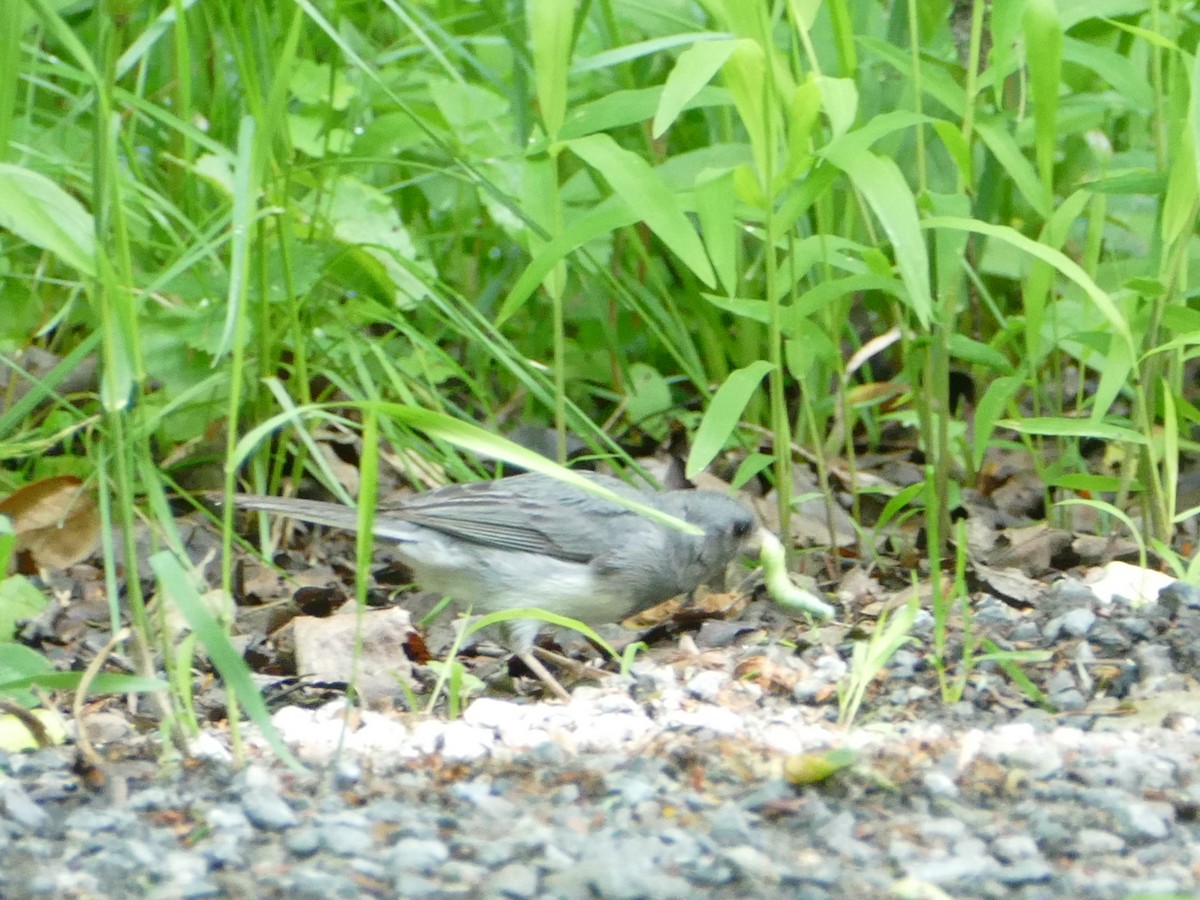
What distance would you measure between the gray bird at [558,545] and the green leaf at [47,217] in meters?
1.60

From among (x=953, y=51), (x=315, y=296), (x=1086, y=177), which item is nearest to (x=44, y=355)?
(x=315, y=296)

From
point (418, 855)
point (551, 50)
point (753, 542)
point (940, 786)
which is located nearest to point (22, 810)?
point (418, 855)

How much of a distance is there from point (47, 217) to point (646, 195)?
1.25 m

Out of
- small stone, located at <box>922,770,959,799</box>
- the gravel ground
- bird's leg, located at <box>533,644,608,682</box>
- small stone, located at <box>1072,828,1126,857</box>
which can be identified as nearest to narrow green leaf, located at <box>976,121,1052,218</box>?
the gravel ground

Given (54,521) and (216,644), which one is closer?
(216,644)

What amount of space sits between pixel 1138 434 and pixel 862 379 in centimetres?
195

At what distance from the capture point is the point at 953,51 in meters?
4.19

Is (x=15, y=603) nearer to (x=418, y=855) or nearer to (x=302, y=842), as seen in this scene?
(x=302, y=842)

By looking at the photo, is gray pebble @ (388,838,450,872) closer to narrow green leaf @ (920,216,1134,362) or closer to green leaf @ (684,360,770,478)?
green leaf @ (684,360,770,478)

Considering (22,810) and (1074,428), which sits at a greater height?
(1074,428)

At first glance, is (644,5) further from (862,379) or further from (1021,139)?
(862,379)

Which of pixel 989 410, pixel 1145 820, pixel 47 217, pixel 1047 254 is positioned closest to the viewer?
pixel 1145 820

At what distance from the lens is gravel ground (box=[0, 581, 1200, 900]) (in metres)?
1.82

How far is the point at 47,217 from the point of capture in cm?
212
